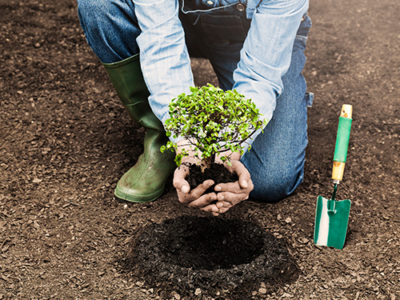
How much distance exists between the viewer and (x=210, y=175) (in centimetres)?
190

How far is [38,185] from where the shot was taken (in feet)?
7.70

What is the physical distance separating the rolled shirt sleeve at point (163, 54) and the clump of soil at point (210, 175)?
0.84 ft

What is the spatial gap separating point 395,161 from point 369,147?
0.17m

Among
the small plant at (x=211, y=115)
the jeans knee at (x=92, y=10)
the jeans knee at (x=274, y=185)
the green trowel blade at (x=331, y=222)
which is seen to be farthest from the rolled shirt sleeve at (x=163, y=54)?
the green trowel blade at (x=331, y=222)

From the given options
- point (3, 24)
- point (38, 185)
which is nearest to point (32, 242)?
point (38, 185)

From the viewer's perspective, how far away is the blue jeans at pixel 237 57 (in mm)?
2209

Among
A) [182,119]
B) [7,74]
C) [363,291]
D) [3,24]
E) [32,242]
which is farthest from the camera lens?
[3,24]

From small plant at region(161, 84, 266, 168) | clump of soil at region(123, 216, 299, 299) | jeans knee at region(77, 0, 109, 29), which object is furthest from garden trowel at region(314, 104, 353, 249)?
jeans knee at region(77, 0, 109, 29)

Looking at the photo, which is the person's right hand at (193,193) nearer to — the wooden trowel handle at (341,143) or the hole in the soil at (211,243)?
the hole in the soil at (211,243)

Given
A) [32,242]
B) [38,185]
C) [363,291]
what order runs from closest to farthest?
[363,291]
[32,242]
[38,185]

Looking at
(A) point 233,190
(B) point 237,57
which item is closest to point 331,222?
(A) point 233,190

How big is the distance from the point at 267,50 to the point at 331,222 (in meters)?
0.74

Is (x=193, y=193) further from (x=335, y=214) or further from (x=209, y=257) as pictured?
(x=335, y=214)

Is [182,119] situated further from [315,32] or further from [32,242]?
[315,32]
